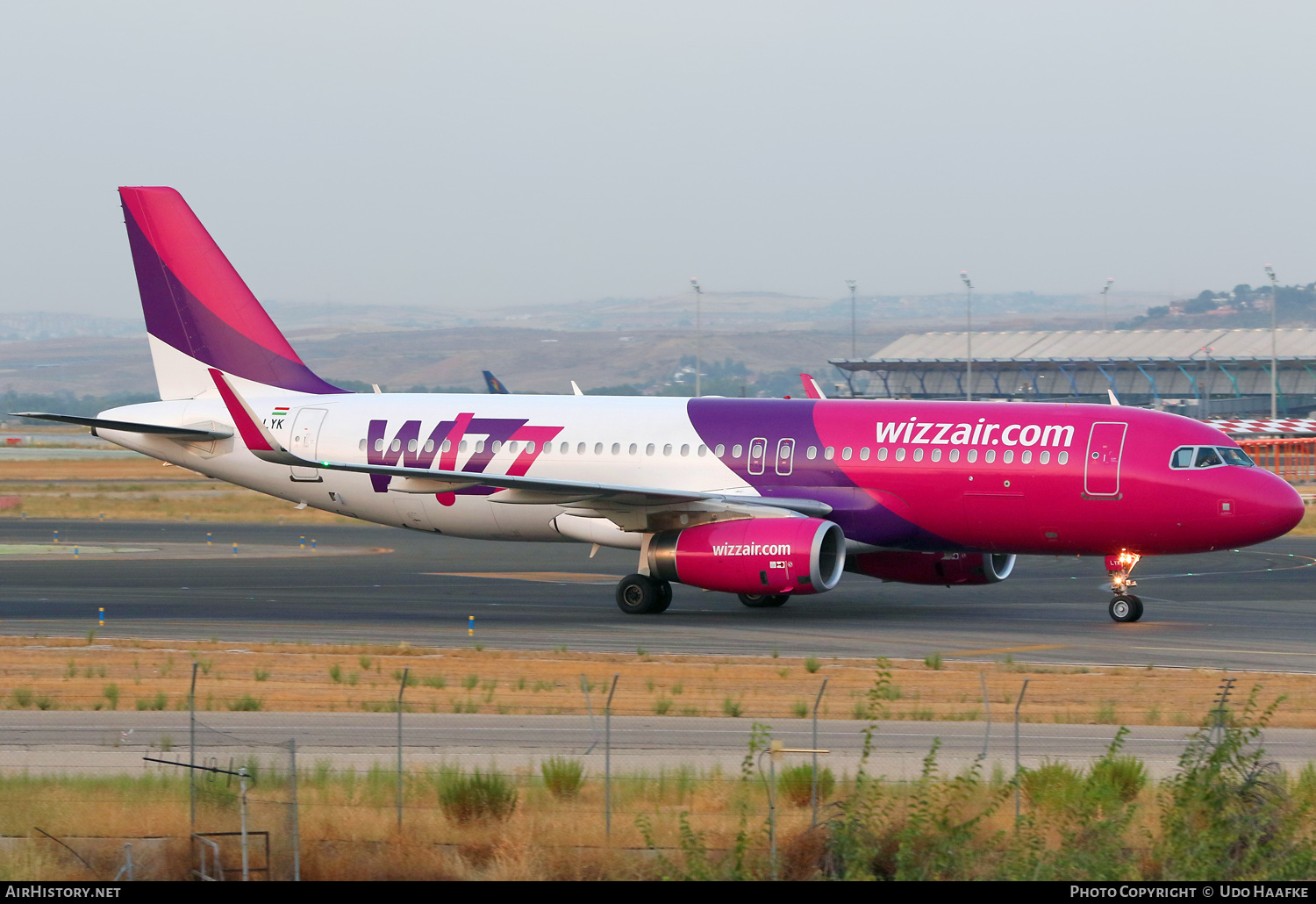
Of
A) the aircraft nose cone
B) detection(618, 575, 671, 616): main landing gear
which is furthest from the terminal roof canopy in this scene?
detection(618, 575, 671, 616): main landing gear

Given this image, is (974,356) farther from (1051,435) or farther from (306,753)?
(306,753)

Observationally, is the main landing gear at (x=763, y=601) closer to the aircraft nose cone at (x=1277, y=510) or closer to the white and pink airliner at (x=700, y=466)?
the white and pink airliner at (x=700, y=466)

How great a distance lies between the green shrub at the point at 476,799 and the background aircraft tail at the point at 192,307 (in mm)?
24208

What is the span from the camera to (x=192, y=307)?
37.0 metres

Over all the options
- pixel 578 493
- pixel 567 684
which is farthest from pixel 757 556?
pixel 567 684

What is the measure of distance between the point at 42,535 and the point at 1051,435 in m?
33.9

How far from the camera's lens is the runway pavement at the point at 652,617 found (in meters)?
27.0

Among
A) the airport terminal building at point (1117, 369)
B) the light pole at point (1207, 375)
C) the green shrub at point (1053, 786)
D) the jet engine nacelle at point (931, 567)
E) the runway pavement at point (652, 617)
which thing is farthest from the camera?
the airport terminal building at point (1117, 369)

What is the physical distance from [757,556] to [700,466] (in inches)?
139

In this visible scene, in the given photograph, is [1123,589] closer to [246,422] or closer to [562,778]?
[246,422]

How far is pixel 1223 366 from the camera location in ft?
401

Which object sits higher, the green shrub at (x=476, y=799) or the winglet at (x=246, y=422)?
the winglet at (x=246, y=422)

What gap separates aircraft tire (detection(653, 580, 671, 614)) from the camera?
31.5 metres

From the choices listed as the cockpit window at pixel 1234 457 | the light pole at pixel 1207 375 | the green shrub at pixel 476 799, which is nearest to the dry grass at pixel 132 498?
the cockpit window at pixel 1234 457
